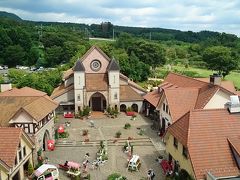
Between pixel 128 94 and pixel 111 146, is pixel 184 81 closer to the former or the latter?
pixel 128 94

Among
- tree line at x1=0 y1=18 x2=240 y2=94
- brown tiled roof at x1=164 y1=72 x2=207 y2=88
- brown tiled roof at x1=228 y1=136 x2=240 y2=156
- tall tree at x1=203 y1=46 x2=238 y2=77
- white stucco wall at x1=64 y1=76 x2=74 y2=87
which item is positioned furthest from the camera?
tall tree at x1=203 y1=46 x2=238 y2=77

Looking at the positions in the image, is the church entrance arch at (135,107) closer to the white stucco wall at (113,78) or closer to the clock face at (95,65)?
the white stucco wall at (113,78)

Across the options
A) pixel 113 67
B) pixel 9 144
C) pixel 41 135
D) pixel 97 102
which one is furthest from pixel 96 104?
pixel 9 144

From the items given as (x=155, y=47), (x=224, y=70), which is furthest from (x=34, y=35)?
(x=224, y=70)

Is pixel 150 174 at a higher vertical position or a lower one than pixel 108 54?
lower

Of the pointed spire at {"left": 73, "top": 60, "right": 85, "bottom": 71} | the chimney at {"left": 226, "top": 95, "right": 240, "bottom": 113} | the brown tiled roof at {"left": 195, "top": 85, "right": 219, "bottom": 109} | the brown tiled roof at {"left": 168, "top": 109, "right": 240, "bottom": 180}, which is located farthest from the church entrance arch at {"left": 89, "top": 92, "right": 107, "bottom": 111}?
the chimney at {"left": 226, "top": 95, "right": 240, "bottom": 113}

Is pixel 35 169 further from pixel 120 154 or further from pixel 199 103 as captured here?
pixel 199 103

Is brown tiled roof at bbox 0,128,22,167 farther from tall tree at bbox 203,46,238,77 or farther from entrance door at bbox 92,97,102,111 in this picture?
tall tree at bbox 203,46,238,77
